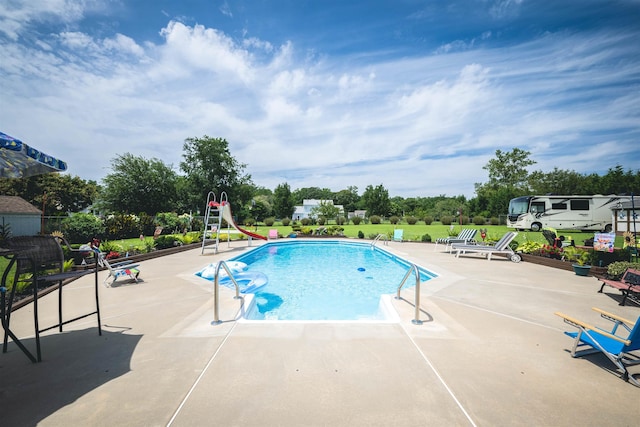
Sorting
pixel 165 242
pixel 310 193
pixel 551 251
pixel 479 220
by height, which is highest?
pixel 310 193

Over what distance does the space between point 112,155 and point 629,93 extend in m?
46.0

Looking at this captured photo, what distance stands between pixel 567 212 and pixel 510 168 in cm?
2822

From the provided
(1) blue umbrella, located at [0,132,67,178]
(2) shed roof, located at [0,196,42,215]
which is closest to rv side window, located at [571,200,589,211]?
(1) blue umbrella, located at [0,132,67,178]

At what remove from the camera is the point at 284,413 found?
2.14 m

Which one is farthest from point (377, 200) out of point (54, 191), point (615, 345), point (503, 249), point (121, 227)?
point (54, 191)

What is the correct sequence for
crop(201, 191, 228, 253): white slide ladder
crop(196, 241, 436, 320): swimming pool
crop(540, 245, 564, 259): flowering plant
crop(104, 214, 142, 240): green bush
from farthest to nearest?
crop(104, 214, 142, 240): green bush → crop(201, 191, 228, 253): white slide ladder → crop(540, 245, 564, 259): flowering plant → crop(196, 241, 436, 320): swimming pool

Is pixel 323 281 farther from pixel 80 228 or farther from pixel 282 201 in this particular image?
pixel 282 201

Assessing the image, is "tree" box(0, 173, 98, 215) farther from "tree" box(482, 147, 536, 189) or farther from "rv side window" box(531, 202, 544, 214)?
"tree" box(482, 147, 536, 189)

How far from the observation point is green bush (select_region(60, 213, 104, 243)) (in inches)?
620

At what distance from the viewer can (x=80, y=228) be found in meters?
16.0

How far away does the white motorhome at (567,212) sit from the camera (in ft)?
66.4

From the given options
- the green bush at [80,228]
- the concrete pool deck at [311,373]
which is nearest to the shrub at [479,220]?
the concrete pool deck at [311,373]

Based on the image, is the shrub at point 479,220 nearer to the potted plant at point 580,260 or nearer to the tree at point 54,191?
the potted plant at point 580,260

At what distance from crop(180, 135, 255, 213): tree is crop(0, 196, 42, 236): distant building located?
62.3 ft
